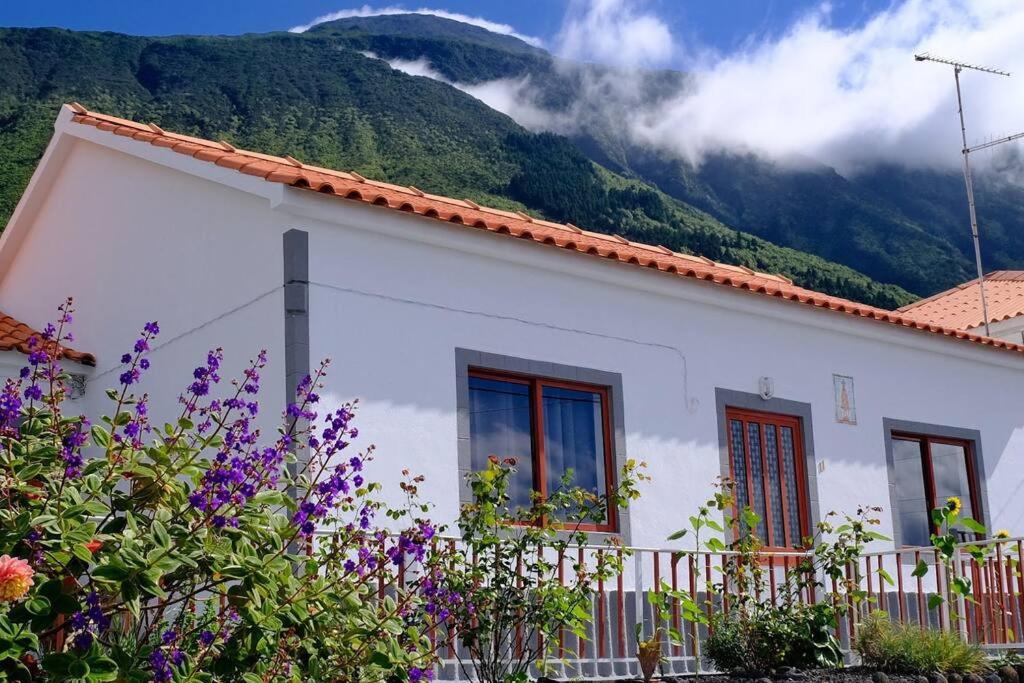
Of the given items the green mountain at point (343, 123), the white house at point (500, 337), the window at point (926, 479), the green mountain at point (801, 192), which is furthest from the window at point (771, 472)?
the green mountain at point (801, 192)

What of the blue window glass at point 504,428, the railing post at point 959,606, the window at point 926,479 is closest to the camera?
the blue window glass at point 504,428

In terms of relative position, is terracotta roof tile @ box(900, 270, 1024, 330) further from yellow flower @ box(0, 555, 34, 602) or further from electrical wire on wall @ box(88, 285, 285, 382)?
yellow flower @ box(0, 555, 34, 602)

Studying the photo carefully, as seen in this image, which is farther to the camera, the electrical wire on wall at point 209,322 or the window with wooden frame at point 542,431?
the window with wooden frame at point 542,431

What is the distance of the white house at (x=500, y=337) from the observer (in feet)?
30.5

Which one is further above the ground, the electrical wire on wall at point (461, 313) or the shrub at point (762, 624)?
the electrical wire on wall at point (461, 313)

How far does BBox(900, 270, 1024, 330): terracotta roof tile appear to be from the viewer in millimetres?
22516

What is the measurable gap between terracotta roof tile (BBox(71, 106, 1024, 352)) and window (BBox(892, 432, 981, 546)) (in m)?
1.20

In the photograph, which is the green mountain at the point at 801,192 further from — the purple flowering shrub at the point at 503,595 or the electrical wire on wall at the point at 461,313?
the purple flowering shrub at the point at 503,595

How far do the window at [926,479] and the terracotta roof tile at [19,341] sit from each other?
8.02m

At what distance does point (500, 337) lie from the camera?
10164 millimetres

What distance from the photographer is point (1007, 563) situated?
10.8 m

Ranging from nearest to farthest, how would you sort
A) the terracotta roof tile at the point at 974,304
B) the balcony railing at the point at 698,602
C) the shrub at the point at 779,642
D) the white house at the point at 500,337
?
the balcony railing at the point at 698,602 → the shrub at the point at 779,642 → the white house at the point at 500,337 → the terracotta roof tile at the point at 974,304

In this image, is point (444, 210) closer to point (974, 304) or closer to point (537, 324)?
point (537, 324)

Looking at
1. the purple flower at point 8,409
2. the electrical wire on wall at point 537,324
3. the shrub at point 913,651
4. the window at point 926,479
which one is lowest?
the shrub at point 913,651
